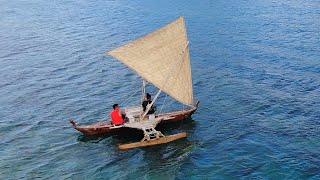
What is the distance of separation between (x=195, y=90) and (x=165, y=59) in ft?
→ 35.8

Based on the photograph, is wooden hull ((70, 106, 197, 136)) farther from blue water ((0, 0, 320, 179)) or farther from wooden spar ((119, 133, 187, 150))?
wooden spar ((119, 133, 187, 150))

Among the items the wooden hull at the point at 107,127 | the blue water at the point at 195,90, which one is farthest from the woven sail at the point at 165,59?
the blue water at the point at 195,90

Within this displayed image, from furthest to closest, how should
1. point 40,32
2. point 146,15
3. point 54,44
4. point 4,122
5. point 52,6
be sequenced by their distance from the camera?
point 52,6, point 146,15, point 40,32, point 54,44, point 4,122

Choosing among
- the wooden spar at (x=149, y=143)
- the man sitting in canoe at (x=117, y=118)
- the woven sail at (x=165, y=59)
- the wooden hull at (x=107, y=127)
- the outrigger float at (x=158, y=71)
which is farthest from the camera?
the woven sail at (x=165, y=59)

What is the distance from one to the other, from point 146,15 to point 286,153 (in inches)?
2216

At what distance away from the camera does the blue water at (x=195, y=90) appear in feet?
124

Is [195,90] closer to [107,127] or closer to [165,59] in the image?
[165,59]

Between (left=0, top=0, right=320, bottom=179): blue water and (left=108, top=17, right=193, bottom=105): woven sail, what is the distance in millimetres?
3989

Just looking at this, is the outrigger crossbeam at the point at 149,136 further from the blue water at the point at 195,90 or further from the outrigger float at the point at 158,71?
the blue water at the point at 195,90

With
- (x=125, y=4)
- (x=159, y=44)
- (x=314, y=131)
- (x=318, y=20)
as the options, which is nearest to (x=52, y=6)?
(x=125, y=4)

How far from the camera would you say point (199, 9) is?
9275 centimetres

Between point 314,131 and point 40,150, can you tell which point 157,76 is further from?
point 314,131

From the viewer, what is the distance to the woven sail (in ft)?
137

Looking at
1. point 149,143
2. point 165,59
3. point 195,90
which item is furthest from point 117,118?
point 195,90
